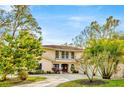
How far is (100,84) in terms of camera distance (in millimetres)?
8477

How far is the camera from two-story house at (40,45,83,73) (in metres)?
8.49

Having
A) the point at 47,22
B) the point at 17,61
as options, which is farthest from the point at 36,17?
the point at 17,61

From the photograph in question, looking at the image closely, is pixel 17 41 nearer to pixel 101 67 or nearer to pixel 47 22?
pixel 47 22

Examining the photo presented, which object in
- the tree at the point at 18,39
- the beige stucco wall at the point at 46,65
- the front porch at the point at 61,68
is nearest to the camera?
the tree at the point at 18,39

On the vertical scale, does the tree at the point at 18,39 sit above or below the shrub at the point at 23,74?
above

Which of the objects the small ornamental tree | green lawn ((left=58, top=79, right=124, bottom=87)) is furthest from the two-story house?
green lawn ((left=58, top=79, right=124, bottom=87))

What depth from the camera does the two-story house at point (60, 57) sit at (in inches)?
334

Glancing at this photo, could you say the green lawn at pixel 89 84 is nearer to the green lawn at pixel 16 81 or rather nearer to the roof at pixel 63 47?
the green lawn at pixel 16 81

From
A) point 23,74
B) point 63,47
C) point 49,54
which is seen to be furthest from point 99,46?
point 23,74

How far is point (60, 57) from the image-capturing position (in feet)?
28.5

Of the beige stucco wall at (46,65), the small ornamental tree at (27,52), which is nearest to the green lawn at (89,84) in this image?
the beige stucco wall at (46,65)

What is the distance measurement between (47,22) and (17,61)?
0.81 m

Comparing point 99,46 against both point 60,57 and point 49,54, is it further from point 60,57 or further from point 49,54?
point 49,54

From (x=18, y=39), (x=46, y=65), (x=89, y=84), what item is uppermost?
(x=18, y=39)
